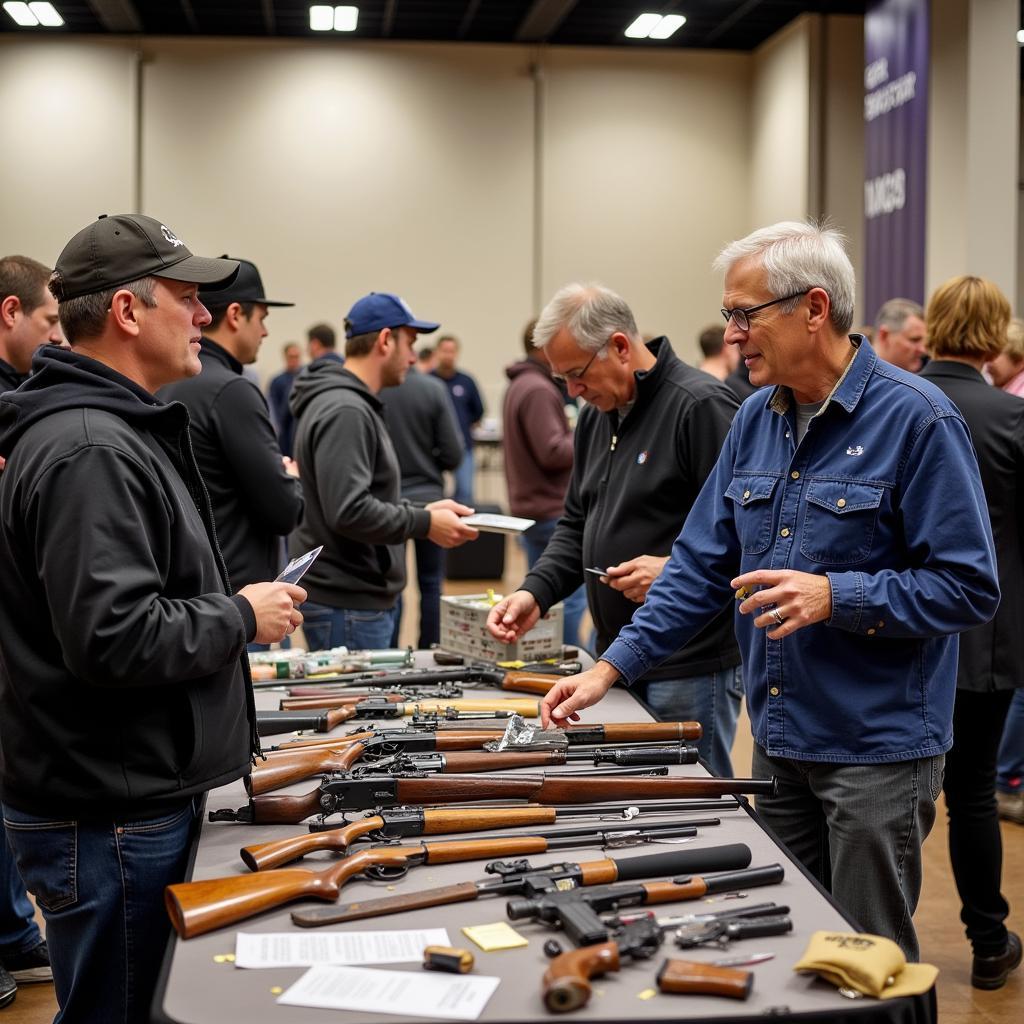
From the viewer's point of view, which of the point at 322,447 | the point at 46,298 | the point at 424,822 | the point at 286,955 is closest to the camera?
the point at 286,955

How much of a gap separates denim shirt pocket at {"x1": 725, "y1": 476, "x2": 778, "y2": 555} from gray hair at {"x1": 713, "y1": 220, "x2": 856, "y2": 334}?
0.31 metres

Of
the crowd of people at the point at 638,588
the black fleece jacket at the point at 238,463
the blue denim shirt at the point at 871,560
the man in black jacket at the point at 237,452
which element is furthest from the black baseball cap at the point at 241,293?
the blue denim shirt at the point at 871,560

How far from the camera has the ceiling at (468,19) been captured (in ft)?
38.9

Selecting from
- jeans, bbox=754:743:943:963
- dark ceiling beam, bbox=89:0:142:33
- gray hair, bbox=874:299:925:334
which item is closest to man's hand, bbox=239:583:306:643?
jeans, bbox=754:743:943:963

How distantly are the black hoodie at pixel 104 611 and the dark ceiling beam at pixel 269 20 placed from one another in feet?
36.4

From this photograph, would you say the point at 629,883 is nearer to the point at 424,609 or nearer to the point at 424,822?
the point at 424,822

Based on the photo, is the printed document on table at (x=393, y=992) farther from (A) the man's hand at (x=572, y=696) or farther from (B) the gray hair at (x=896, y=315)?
(B) the gray hair at (x=896, y=315)

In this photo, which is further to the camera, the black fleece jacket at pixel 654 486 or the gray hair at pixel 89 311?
the black fleece jacket at pixel 654 486

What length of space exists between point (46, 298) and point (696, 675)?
6.76 feet

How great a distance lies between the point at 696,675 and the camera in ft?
9.48

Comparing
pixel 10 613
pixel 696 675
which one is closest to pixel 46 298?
pixel 10 613

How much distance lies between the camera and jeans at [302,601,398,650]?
3.92m

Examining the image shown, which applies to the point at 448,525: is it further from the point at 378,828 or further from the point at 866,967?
the point at 866,967

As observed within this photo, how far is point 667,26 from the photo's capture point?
40.8 feet
